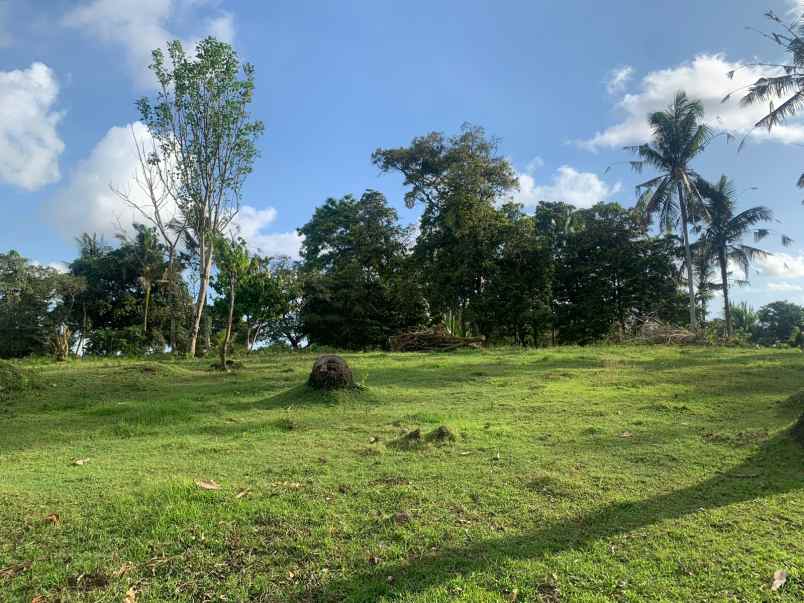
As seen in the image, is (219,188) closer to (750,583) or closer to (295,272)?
(295,272)

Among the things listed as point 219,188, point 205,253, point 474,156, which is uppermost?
point 474,156

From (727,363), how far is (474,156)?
55.0ft

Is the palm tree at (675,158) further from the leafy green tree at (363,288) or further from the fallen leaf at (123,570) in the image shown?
the fallen leaf at (123,570)

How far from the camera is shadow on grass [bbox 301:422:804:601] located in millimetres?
3784

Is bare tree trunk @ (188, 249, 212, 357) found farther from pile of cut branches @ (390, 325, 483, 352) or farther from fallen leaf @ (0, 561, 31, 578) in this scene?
fallen leaf @ (0, 561, 31, 578)

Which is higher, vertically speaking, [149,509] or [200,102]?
[200,102]

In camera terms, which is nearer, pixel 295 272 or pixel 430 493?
pixel 430 493

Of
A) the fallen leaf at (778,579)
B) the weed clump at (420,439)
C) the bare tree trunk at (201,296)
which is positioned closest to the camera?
the fallen leaf at (778,579)

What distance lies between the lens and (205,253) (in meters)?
22.5

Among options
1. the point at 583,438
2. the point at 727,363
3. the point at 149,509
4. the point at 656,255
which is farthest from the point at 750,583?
the point at 656,255

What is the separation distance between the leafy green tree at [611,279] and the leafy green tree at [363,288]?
891 centimetres

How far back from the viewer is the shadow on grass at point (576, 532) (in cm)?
378

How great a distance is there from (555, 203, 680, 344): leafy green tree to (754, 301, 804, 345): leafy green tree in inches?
987

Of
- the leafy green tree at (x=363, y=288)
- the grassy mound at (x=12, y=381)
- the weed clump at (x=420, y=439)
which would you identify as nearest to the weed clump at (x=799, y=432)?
the weed clump at (x=420, y=439)
